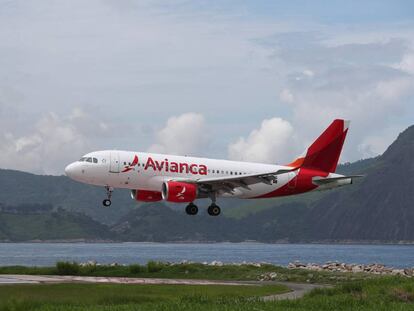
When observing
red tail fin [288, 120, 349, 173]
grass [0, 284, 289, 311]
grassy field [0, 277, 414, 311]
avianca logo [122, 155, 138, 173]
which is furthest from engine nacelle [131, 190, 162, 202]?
grassy field [0, 277, 414, 311]

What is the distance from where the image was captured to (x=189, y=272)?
76438 millimetres

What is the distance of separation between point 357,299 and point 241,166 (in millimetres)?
34572

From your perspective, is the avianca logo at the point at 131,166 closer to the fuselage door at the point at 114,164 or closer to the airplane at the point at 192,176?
the airplane at the point at 192,176

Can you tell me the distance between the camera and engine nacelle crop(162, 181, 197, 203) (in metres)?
66.8

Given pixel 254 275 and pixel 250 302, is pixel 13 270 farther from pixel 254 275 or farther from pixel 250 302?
pixel 250 302

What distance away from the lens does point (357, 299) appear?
38375 mm

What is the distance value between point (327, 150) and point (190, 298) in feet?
133

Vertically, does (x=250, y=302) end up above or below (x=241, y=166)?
below

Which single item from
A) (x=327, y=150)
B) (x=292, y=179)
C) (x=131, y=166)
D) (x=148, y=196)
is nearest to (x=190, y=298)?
(x=131, y=166)

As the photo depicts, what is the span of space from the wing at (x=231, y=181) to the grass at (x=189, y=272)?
24.8 ft

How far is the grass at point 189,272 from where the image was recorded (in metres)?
71.8

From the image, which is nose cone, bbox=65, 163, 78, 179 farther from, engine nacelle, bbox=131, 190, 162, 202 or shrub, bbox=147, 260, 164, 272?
shrub, bbox=147, 260, 164, 272

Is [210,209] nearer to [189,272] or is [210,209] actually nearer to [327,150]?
[189,272]

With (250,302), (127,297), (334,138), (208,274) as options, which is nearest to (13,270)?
(208,274)
